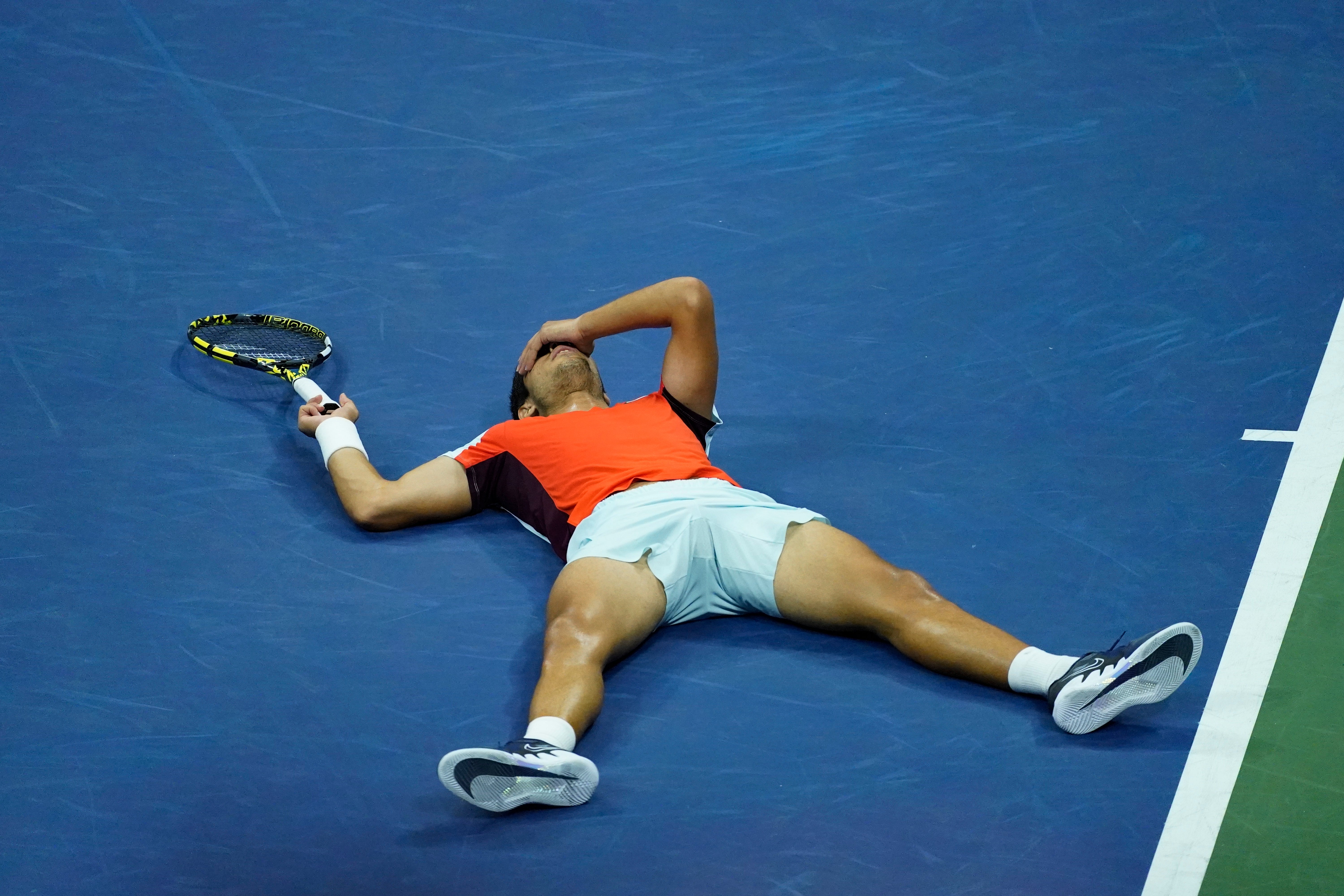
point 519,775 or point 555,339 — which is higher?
point 555,339

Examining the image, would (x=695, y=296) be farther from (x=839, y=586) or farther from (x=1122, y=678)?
(x=1122, y=678)

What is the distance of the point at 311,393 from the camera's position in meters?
5.17

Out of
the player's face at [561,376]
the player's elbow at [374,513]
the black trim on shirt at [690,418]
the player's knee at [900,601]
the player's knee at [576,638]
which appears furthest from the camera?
the player's face at [561,376]

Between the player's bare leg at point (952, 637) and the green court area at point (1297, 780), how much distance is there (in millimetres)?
304

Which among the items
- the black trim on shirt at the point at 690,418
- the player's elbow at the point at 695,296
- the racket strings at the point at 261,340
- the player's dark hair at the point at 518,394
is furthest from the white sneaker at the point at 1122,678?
the racket strings at the point at 261,340

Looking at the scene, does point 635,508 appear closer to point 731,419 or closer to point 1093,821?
point 731,419

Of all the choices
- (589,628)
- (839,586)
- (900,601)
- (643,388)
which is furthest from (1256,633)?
(643,388)

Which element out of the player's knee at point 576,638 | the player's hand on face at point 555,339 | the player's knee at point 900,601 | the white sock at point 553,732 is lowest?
the white sock at point 553,732

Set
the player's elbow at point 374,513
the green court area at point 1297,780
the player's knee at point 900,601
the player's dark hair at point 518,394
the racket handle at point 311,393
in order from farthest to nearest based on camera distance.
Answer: the racket handle at point 311,393 → the player's dark hair at point 518,394 → the player's elbow at point 374,513 → the player's knee at point 900,601 → the green court area at point 1297,780

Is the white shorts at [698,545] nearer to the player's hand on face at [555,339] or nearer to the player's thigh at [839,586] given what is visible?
the player's thigh at [839,586]

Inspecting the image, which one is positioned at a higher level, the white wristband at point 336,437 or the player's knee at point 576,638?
the white wristband at point 336,437

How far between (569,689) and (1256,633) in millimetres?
2048

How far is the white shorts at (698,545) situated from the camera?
13.9 feet

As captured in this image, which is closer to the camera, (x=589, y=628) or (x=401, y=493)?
(x=589, y=628)
